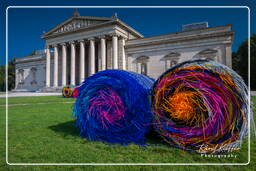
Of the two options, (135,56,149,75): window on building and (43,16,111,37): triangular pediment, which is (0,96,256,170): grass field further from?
(43,16,111,37): triangular pediment

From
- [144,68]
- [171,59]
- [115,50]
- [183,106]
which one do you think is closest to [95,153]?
[183,106]

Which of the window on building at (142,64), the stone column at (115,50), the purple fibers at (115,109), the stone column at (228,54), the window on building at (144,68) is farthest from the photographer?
the window on building at (144,68)

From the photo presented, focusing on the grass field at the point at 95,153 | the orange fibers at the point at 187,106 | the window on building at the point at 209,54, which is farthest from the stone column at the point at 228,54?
the orange fibers at the point at 187,106

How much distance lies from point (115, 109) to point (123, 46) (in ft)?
105

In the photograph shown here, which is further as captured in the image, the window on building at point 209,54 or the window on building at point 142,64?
the window on building at point 142,64

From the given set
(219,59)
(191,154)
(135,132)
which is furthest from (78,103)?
(219,59)

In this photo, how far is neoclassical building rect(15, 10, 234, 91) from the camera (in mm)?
27109

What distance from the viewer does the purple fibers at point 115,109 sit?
3.28 m

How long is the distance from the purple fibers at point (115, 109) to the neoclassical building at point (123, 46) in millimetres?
24869

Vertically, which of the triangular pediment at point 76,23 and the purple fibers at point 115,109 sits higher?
the triangular pediment at point 76,23

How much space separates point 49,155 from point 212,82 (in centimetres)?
329

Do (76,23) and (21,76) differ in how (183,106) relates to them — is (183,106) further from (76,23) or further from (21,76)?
(21,76)

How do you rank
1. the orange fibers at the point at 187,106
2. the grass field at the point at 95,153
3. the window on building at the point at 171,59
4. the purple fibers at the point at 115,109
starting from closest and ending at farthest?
the grass field at the point at 95,153, the orange fibers at the point at 187,106, the purple fibers at the point at 115,109, the window on building at the point at 171,59

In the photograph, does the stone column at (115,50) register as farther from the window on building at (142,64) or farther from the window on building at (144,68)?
the window on building at (144,68)
